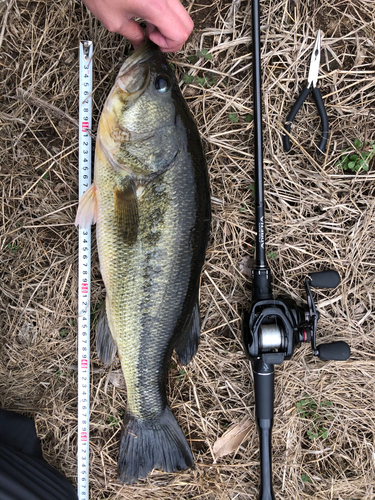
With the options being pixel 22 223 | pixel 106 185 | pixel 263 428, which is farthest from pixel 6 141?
pixel 263 428

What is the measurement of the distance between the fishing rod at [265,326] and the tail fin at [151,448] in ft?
1.84

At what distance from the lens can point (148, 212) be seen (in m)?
1.87

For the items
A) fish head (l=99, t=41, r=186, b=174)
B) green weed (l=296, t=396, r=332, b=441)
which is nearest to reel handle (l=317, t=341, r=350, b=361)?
green weed (l=296, t=396, r=332, b=441)

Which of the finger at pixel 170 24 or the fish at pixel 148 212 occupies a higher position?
the finger at pixel 170 24

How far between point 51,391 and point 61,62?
235cm

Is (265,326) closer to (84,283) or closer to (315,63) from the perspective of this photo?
(84,283)

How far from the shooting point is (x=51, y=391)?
245cm

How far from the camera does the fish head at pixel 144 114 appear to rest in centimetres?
184

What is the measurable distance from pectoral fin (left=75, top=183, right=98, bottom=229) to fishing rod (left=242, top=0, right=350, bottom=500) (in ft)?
3.40

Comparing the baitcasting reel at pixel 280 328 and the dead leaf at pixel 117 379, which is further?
the dead leaf at pixel 117 379

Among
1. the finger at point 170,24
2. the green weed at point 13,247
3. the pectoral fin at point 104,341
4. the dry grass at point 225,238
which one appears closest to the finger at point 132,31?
the finger at point 170,24

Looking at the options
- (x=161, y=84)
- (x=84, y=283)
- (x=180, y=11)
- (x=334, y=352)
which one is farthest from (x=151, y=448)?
(x=180, y=11)

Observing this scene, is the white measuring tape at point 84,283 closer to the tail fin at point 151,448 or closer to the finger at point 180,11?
the tail fin at point 151,448

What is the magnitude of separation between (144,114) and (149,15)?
466 mm
